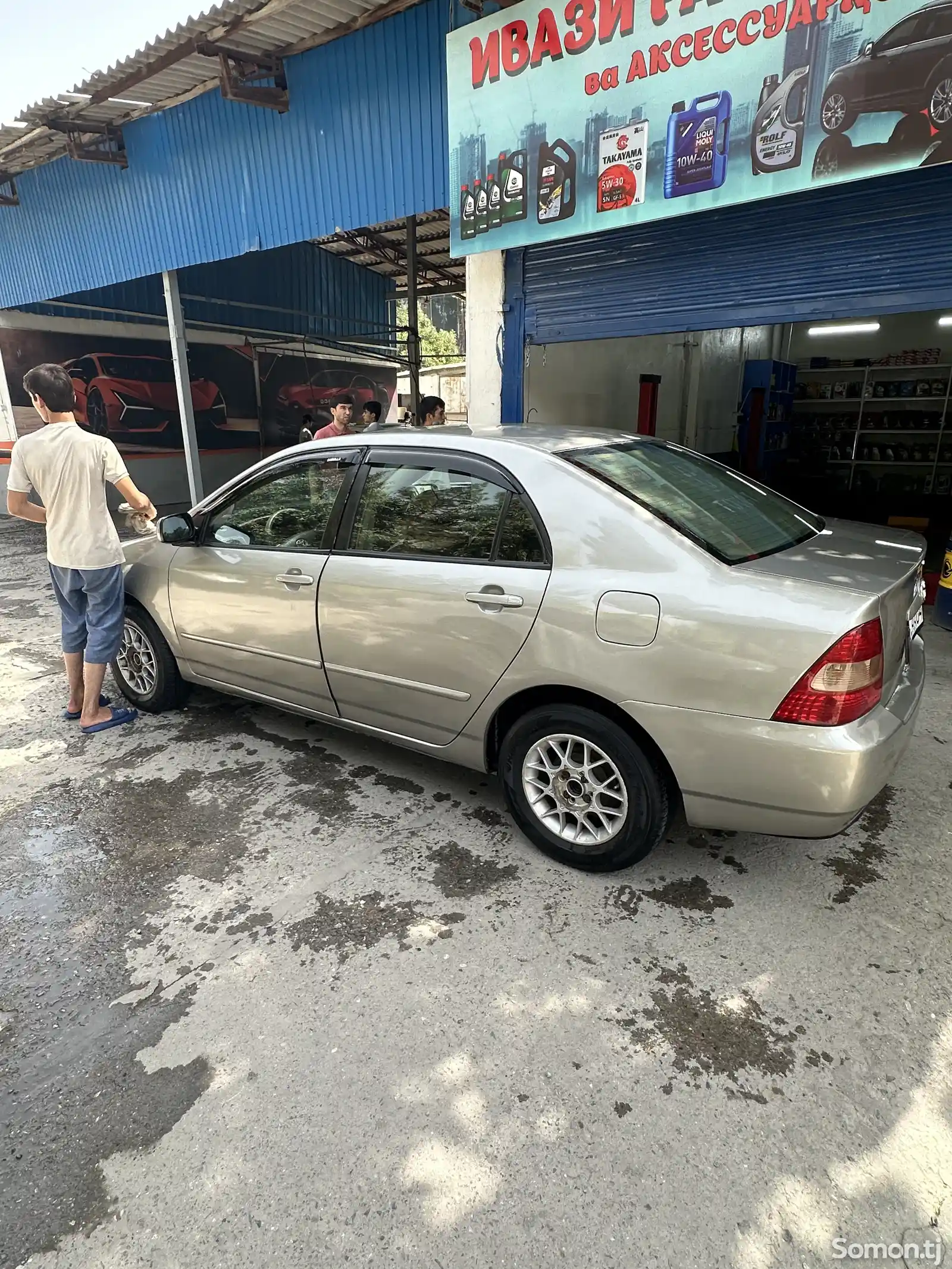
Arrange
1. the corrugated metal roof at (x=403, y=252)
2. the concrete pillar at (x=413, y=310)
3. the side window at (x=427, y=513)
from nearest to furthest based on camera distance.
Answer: the side window at (x=427, y=513) → the concrete pillar at (x=413, y=310) → the corrugated metal roof at (x=403, y=252)

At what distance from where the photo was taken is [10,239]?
10617 millimetres

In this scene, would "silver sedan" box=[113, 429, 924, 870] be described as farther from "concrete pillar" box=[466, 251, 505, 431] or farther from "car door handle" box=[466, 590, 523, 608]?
"concrete pillar" box=[466, 251, 505, 431]

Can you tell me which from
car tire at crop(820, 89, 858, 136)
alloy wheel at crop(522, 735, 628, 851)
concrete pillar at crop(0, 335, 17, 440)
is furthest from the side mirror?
concrete pillar at crop(0, 335, 17, 440)

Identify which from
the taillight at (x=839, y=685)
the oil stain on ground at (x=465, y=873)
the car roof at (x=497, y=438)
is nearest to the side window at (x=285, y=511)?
the car roof at (x=497, y=438)

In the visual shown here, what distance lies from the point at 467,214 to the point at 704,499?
4086 mm

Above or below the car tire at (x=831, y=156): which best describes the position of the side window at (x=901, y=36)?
above

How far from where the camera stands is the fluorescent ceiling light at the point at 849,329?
12211 mm

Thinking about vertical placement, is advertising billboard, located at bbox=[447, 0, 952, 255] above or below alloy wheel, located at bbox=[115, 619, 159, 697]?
above

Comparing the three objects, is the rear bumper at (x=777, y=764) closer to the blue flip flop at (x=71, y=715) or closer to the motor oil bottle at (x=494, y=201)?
the blue flip flop at (x=71, y=715)

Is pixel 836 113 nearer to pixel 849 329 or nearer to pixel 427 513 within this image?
pixel 427 513

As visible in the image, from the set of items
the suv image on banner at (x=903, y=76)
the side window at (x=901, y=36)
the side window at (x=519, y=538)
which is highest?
the side window at (x=901, y=36)

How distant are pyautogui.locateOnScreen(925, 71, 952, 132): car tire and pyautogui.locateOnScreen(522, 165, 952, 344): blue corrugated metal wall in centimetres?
36

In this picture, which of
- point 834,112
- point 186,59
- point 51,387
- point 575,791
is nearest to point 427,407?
point 186,59

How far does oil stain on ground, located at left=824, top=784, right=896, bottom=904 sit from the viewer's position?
2.71 m
